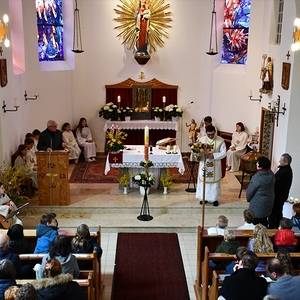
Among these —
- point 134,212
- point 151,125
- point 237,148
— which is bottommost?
point 134,212

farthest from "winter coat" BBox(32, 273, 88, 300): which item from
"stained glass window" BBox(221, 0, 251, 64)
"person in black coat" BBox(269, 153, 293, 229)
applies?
"stained glass window" BBox(221, 0, 251, 64)

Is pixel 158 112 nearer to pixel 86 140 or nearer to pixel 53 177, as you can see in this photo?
pixel 86 140

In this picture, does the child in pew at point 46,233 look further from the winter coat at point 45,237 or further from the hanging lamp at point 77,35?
the hanging lamp at point 77,35

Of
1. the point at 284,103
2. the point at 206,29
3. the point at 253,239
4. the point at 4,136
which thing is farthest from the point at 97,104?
the point at 253,239

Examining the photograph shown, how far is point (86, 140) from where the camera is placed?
12891 millimetres

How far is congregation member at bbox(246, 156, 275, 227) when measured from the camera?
22.6 ft

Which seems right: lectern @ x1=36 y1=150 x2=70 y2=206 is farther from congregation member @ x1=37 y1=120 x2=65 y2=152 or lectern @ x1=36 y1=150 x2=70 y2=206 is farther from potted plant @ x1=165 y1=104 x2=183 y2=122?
potted plant @ x1=165 y1=104 x2=183 y2=122

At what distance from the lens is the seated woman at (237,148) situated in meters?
11.8

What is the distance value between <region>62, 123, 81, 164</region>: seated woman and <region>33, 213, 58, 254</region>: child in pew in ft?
21.6

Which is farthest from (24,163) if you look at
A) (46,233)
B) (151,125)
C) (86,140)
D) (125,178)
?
(151,125)

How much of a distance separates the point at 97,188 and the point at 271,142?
14.2ft

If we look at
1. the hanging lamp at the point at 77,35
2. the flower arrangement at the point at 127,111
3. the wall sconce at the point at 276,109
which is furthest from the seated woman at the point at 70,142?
the wall sconce at the point at 276,109

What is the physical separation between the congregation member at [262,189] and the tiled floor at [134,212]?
1399mm

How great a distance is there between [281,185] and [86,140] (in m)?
6.89
